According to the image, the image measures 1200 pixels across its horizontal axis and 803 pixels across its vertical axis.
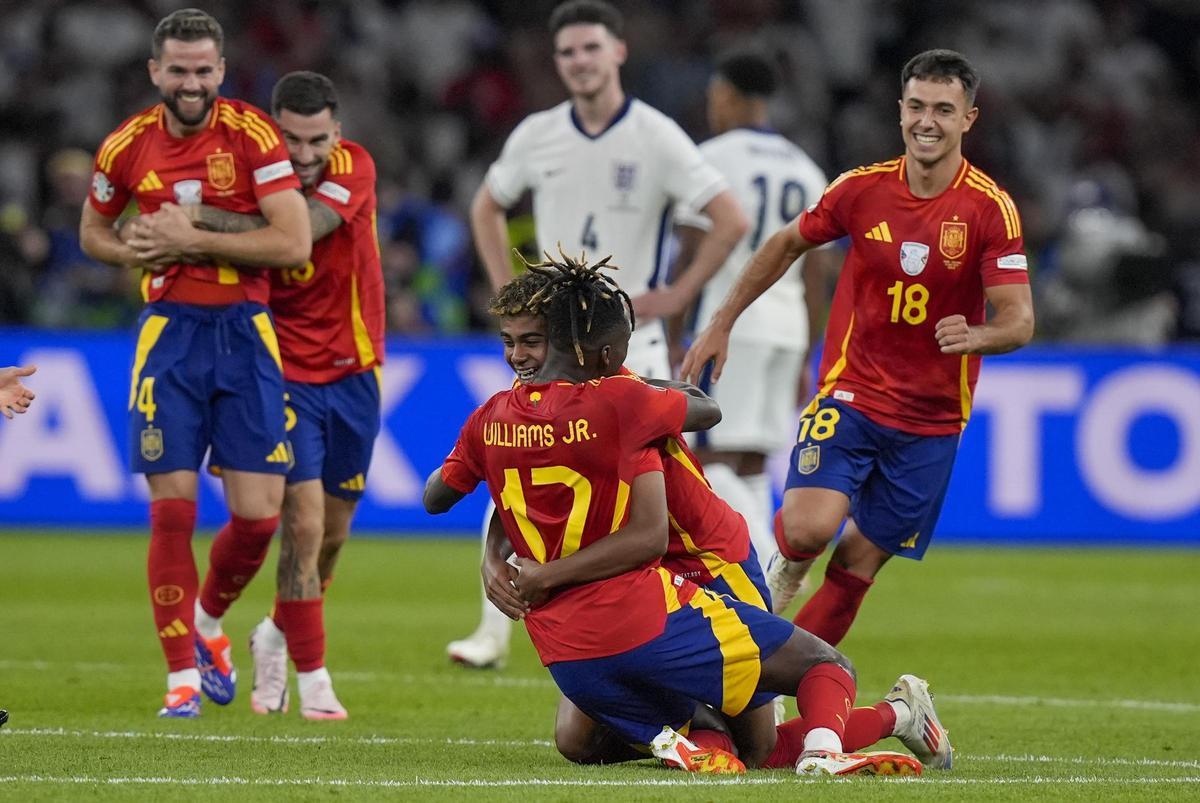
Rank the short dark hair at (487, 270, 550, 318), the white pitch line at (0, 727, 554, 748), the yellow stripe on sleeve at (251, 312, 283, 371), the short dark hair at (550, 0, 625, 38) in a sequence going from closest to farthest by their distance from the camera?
1. the short dark hair at (487, 270, 550, 318)
2. the white pitch line at (0, 727, 554, 748)
3. the yellow stripe on sleeve at (251, 312, 283, 371)
4. the short dark hair at (550, 0, 625, 38)

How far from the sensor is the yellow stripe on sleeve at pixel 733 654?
5.89 metres

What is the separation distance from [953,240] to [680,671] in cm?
206

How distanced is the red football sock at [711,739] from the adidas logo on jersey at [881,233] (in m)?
2.02

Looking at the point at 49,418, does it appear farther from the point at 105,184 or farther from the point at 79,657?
the point at 105,184

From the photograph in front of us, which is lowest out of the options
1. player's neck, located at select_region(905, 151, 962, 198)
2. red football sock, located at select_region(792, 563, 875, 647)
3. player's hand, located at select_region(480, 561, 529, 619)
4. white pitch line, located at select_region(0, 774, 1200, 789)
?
white pitch line, located at select_region(0, 774, 1200, 789)

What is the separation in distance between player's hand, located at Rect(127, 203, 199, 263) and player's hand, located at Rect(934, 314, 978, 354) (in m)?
2.70

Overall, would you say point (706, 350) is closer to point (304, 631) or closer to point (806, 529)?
point (806, 529)

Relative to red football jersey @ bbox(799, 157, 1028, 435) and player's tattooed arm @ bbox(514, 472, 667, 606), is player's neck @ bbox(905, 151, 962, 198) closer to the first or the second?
red football jersey @ bbox(799, 157, 1028, 435)

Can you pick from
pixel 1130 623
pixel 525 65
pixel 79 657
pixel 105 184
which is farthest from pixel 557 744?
pixel 525 65

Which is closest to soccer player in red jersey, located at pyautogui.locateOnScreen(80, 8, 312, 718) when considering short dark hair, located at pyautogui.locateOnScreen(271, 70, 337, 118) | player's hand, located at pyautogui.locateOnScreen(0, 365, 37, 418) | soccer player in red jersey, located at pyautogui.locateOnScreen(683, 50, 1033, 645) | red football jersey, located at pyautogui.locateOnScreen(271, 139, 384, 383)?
short dark hair, located at pyautogui.locateOnScreen(271, 70, 337, 118)

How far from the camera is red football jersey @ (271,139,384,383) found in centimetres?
791

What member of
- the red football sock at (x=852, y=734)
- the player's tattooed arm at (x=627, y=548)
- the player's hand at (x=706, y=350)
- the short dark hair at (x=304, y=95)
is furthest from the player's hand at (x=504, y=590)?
the short dark hair at (x=304, y=95)

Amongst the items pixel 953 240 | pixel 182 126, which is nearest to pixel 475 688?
pixel 182 126

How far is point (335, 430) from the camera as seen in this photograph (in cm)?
806
